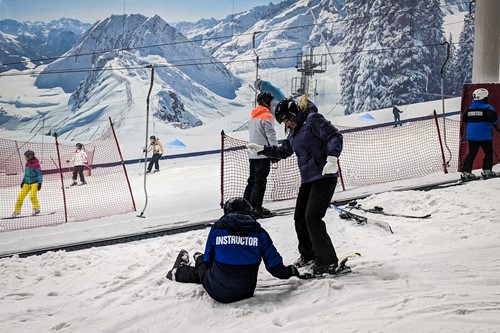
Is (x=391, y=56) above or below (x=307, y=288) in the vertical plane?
above

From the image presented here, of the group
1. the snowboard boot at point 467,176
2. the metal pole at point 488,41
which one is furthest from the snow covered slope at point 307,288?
the metal pole at point 488,41

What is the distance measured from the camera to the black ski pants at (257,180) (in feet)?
17.7

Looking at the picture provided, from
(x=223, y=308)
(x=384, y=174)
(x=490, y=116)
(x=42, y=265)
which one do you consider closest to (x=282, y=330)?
(x=223, y=308)

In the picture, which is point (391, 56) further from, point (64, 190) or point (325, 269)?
point (325, 269)

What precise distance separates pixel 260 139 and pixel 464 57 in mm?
15101

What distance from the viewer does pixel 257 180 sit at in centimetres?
545

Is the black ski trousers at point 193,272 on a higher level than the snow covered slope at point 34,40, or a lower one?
lower

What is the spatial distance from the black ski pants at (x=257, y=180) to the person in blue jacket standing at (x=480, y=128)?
138 inches

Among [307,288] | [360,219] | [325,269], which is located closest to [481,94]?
[360,219]

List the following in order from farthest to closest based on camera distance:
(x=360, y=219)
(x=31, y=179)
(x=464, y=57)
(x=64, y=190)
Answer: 1. (x=464, y=57)
2. (x=64, y=190)
3. (x=31, y=179)
4. (x=360, y=219)

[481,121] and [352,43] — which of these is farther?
[352,43]

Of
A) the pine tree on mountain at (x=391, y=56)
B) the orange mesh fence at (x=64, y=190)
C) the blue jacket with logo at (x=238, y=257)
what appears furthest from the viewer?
the pine tree on mountain at (x=391, y=56)

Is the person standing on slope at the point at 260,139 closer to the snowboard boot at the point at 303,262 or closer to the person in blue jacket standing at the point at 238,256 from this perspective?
the snowboard boot at the point at 303,262

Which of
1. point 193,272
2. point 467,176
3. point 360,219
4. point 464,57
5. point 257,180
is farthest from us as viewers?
point 464,57
